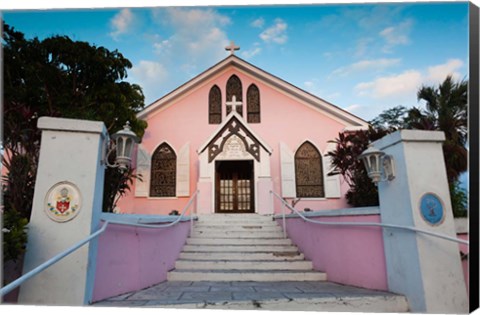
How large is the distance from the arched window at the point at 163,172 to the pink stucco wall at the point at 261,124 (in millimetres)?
213

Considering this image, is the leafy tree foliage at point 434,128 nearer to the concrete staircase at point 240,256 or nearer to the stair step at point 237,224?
the concrete staircase at point 240,256

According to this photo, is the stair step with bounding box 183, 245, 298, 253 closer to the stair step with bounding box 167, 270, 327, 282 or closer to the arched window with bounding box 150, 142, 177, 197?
the stair step with bounding box 167, 270, 327, 282

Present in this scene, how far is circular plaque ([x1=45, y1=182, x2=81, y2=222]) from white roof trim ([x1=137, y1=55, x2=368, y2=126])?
7.03 m

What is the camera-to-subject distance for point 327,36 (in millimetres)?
4301

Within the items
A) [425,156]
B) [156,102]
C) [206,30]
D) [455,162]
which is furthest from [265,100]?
[425,156]

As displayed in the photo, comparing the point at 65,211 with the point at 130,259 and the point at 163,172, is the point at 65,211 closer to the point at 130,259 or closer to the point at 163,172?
the point at 130,259

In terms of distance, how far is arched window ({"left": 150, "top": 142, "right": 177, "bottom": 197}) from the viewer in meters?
8.77

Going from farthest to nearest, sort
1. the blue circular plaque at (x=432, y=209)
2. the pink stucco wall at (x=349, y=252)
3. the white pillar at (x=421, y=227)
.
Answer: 1. the pink stucco wall at (x=349, y=252)
2. the blue circular plaque at (x=432, y=209)
3. the white pillar at (x=421, y=227)

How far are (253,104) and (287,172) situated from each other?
2.48 metres

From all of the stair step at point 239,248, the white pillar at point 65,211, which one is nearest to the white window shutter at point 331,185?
the stair step at point 239,248

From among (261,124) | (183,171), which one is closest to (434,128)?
(261,124)

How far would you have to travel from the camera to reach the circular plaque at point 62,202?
2.42 m

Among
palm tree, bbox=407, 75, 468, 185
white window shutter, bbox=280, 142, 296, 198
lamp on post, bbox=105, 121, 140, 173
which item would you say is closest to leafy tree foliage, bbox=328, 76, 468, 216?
palm tree, bbox=407, 75, 468, 185

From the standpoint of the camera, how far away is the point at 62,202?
8.00ft
